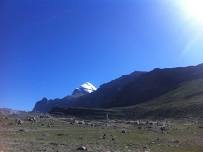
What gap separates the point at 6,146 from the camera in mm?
47531

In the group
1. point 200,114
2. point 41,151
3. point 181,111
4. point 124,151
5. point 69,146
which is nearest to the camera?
point 41,151

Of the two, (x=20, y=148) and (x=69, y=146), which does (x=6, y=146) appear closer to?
(x=20, y=148)

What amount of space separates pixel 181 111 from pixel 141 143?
14227 cm

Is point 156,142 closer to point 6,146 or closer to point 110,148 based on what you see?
point 110,148

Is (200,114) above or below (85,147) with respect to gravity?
above

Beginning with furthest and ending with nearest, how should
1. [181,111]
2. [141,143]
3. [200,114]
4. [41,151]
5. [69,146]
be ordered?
[181,111] < [200,114] < [141,143] < [69,146] < [41,151]

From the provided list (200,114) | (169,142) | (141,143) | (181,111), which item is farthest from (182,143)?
(181,111)

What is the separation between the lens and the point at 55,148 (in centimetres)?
4866

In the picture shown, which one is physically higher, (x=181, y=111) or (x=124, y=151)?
(x=181, y=111)

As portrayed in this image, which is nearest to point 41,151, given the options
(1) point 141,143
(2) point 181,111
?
(1) point 141,143

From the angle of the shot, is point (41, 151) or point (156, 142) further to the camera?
point (156, 142)

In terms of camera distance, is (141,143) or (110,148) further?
(141,143)

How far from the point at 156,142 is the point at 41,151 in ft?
65.6

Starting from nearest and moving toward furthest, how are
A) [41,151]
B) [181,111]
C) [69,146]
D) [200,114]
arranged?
[41,151] → [69,146] → [200,114] → [181,111]
